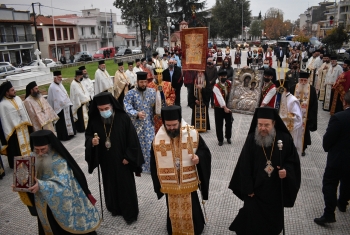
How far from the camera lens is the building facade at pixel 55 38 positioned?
153 feet

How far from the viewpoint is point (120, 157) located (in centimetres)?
466

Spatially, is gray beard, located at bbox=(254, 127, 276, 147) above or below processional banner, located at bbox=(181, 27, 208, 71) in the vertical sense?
below

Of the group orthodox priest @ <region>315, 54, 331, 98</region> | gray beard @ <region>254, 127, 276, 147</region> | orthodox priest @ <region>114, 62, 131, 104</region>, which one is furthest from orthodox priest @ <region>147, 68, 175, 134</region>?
orthodox priest @ <region>315, 54, 331, 98</region>

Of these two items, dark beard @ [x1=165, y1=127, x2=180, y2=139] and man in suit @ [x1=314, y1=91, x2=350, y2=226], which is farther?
man in suit @ [x1=314, y1=91, x2=350, y2=226]

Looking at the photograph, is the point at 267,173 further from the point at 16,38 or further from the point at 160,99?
the point at 16,38

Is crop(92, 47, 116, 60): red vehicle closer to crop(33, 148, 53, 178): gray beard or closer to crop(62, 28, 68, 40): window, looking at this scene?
crop(62, 28, 68, 40): window

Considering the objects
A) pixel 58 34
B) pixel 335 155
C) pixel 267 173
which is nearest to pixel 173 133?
pixel 267 173

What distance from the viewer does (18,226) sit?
16.0 feet

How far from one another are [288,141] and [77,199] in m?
2.74

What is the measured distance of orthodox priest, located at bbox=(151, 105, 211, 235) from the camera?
3.93 m

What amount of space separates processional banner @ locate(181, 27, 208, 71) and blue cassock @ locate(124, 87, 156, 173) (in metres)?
2.30

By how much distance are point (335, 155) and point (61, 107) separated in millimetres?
7239

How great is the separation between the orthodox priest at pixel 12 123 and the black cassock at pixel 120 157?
297cm

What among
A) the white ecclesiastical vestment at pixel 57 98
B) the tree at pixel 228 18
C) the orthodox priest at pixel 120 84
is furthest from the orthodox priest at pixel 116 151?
the tree at pixel 228 18
